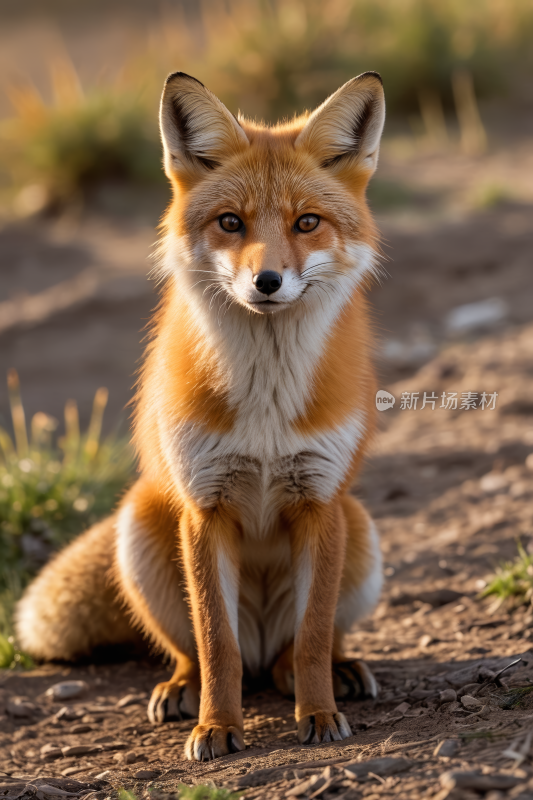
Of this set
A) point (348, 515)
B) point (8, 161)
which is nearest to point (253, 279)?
point (348, 515)

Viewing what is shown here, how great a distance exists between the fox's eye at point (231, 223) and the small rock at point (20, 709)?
2473mm

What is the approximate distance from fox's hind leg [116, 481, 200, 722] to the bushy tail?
15.6 inches

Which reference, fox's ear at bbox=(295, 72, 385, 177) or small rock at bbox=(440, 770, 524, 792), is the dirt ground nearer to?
small rock at bbox=(440, 770, 524, 792)

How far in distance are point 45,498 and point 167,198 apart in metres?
6.99

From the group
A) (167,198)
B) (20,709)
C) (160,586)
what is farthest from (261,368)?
(167,198)

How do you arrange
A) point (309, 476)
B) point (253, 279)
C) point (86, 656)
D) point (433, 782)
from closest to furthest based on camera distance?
1. point (433, 782)
2. point (253, 279)
3. point (309, 476)
4. point (86, 656)

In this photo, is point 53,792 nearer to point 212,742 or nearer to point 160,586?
point 212,742

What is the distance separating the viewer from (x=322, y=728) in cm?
305

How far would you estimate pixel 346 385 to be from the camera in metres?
3.24

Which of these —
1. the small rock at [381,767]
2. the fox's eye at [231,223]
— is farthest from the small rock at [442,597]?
the fox's eye at [231,223]

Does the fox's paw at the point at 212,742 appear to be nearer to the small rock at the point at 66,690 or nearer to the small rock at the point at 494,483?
the small rock at the point at 66,690

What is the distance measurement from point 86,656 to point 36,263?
22.9 ft

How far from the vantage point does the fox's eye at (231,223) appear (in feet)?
9.88

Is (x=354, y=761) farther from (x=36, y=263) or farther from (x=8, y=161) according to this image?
(x=8, y=161)
